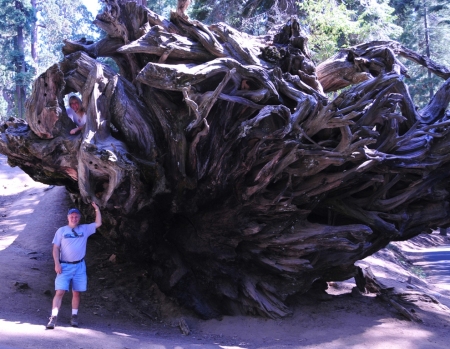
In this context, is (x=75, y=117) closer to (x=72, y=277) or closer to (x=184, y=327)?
(x=72, y=277)

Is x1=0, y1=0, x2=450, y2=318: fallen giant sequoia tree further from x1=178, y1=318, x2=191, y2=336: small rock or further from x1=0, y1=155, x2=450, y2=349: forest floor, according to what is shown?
x1=178, y1=318, x2=191, y2=336: small rock

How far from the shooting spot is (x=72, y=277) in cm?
677

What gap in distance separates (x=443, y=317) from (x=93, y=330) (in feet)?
19.3

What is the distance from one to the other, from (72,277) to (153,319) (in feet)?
6.44

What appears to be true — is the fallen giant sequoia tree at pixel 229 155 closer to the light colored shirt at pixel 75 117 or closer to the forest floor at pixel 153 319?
the light colored shirt at pixel 75 117

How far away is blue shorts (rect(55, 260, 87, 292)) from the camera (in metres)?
6.62

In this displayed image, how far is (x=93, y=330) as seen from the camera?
6438 mm

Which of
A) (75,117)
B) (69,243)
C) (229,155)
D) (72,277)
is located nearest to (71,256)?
(69,243)

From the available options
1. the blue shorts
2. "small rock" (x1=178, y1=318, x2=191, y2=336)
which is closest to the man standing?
the blue shorts

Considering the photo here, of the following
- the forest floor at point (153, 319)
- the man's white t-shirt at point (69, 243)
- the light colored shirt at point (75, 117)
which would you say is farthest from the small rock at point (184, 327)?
the light colored shirt at point (75, 117)

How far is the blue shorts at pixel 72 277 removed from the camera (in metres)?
6.62

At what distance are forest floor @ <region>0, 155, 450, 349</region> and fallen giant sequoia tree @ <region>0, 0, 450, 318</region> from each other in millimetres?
384

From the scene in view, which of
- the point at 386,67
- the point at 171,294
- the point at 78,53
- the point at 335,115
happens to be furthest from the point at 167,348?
the point at 386,67

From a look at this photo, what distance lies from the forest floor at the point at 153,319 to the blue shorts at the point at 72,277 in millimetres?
530
